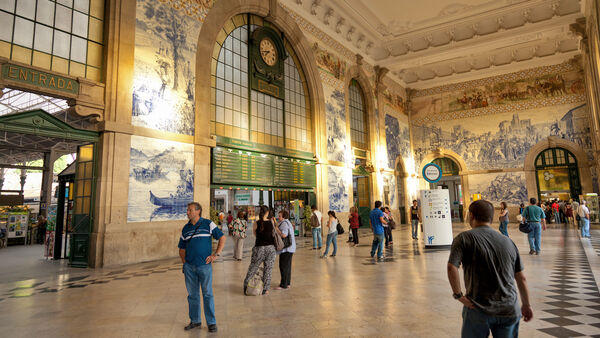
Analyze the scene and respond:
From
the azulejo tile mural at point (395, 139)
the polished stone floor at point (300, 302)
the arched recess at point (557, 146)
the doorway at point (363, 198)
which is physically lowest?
the polished stone floor at point (300, 302)

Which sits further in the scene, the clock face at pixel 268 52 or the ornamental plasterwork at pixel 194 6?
the clock face at pixel 268 52

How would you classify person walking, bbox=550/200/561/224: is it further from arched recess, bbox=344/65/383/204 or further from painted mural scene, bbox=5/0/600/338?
arched recess, bbox=344/65/383/204

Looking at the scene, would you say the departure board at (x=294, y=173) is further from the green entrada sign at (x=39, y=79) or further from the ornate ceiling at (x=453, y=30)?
the green entrada sign at (x=39, y=79)

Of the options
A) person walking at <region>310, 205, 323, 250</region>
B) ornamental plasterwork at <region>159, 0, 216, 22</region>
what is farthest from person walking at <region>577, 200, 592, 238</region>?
ornamental plasterwork at <region>159, 0, 216, 22</region>

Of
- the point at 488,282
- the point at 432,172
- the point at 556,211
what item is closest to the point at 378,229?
the point at 432,172

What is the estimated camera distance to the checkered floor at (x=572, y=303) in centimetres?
367

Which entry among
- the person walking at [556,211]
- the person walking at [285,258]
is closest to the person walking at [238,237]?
the person walking at [285,258]

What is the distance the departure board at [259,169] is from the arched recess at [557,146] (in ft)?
53.5

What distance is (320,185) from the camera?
16.5 meters

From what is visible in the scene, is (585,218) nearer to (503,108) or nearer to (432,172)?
(432,172)

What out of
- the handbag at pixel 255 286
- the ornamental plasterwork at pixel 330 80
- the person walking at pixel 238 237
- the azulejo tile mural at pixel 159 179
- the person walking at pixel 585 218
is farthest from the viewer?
the ornamental plasterwork at pixel 330 80

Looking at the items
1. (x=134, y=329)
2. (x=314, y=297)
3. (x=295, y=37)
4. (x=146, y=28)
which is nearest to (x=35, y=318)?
(x=134, y=329)

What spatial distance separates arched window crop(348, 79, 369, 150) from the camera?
67.2 ft

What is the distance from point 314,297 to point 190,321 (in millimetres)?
1894
